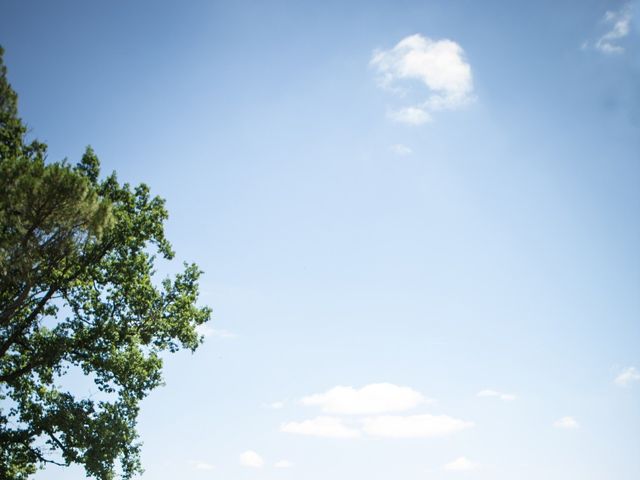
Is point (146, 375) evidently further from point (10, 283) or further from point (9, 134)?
point (9, 134)

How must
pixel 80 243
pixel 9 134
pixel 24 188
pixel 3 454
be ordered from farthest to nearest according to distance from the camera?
pixel 3 454
pixel 9 134
pixel 80 243
pixel 24 188

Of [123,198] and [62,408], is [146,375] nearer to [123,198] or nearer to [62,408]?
[62,408]

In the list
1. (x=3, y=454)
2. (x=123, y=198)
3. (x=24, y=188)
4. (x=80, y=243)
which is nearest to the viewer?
(x=24, y=188)

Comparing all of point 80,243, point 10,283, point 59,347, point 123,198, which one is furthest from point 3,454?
point 123,198

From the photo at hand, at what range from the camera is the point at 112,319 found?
1789 centimetres

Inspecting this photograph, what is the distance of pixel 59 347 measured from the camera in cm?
1731

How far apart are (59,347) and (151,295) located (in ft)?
14.3

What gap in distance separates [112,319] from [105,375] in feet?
8.10

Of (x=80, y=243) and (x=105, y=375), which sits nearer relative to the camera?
(x=80, y=243)

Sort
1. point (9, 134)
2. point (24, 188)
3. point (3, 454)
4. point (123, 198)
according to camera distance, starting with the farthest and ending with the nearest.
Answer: point (123, 198), point (3, 454), point (9, 134), point (24, 188)

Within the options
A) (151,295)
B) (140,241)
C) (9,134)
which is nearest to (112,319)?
(151,295)

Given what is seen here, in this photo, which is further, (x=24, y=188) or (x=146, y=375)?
(x=146, y=375)

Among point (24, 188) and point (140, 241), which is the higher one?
point (140, 241)

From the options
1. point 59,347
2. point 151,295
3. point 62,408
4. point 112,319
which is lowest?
point 62,408
